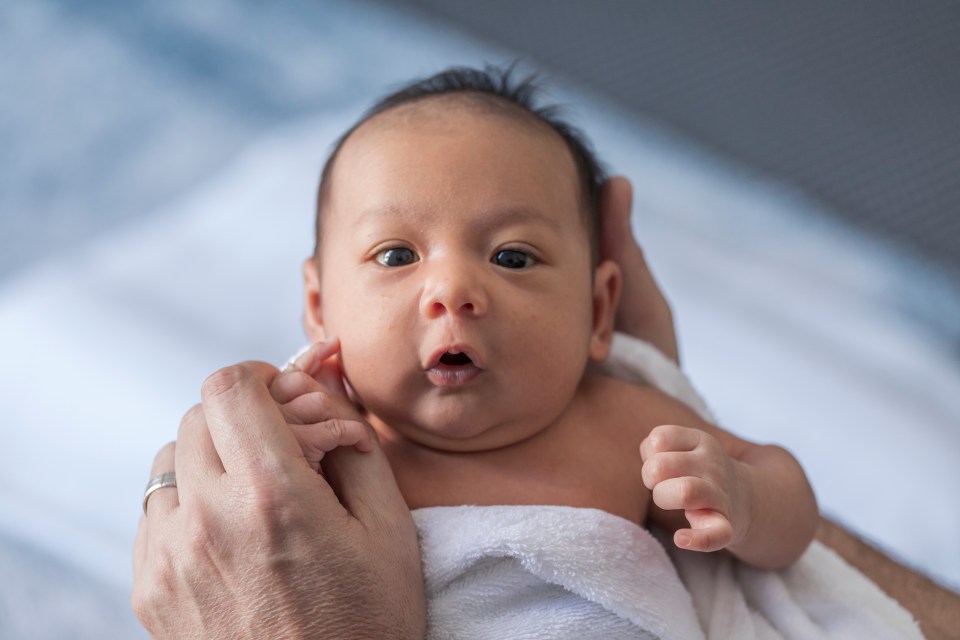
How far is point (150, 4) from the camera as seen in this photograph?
2.65 meters

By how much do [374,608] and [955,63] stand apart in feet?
7.07

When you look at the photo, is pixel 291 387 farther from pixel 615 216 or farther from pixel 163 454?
pixel 615 216

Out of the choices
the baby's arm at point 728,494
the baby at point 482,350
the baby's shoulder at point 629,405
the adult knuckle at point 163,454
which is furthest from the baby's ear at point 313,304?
the baby's arm at point 728,494

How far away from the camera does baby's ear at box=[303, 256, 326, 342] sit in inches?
50.7

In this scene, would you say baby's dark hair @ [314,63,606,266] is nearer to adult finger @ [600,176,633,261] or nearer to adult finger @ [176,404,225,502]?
adult finger @ [600,176,633,261]

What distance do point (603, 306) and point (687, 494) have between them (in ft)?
1.42

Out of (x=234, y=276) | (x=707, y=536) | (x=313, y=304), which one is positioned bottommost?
(x=707, y=536)

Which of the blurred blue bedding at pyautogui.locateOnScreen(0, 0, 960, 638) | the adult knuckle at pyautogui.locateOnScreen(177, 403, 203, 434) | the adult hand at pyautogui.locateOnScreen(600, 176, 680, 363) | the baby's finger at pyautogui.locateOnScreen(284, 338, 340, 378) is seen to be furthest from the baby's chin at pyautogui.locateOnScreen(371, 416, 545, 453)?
the blurred blue bedding at pyautogui.locateOnScreen(0, 0, 960, 638)

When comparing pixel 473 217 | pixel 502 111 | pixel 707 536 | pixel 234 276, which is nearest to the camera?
pixel 707 536

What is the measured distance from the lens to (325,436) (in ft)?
3.27

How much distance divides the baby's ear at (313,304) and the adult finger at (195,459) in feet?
0.96

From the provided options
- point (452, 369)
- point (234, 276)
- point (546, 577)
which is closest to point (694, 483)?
point (546, 577)

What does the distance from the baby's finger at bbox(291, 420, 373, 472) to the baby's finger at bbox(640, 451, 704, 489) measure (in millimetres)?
288

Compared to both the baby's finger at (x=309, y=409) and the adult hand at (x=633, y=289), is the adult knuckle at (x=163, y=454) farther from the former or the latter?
the adult hand at (x=633, y=289)
